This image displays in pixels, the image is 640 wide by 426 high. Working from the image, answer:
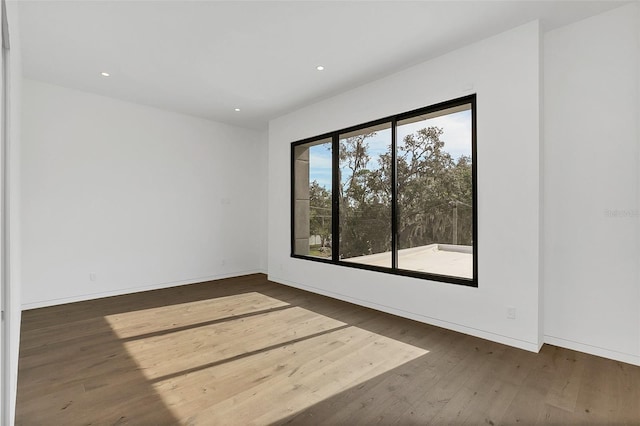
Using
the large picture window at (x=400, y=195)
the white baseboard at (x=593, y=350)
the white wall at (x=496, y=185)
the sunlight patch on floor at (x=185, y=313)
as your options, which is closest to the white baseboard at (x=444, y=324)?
the white wall at (x=496, y=185)

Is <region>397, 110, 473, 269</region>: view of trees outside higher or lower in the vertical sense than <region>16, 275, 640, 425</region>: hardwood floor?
higher

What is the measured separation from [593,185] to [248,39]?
11.6ft

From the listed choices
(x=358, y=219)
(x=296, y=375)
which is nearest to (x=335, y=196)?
(x=358, y=219)

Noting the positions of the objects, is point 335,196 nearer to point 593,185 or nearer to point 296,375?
point 296,375

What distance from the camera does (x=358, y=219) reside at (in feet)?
15.7

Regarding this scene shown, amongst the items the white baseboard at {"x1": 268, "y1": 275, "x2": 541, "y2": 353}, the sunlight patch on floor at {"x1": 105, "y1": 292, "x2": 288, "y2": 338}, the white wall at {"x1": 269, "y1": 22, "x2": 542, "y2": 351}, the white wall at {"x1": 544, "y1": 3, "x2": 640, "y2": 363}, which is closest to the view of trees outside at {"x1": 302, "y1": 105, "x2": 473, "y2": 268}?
the white wall at {"x1": 269, "y1": 22, "x2": 542, "y2": 351}

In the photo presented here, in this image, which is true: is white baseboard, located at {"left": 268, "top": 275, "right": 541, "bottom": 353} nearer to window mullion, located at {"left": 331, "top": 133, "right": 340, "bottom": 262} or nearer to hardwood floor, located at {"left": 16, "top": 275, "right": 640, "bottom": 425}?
hardwood floor, located at {"left": 16, "top": 275, "right": 640, "bottom": 425}

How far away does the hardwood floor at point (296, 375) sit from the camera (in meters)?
2.11

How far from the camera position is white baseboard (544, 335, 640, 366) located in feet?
9.12

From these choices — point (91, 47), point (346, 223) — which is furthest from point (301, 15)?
point (346, 223)

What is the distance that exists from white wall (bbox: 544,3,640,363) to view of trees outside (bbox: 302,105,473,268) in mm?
781

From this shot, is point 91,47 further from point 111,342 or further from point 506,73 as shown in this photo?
point 506,73

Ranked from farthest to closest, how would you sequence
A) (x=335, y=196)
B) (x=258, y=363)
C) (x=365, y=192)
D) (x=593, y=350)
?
(x=335, y=196) < (x=365, y=192) < (x=593, y=350) < (x=258, y=363)

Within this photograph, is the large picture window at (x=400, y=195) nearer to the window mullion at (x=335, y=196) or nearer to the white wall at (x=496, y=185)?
the window mullion at (x=335, y=196)
